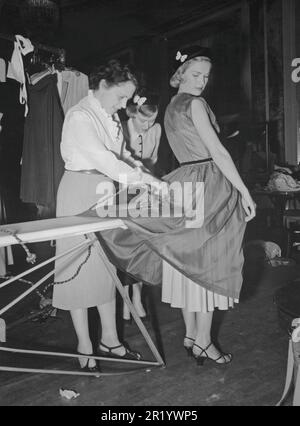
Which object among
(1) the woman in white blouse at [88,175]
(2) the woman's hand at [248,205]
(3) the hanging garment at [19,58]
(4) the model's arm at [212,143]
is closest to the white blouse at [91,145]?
(1) the woman in white blouse at [88,175]

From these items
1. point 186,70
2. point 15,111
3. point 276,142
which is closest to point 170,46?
point 276,142

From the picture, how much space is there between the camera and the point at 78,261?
1959mm

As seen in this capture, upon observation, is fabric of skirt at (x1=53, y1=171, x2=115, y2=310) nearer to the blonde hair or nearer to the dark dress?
the dark dress

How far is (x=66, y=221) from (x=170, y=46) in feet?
17.3

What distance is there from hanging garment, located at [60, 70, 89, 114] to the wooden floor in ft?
4.98

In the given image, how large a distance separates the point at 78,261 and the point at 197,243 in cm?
57

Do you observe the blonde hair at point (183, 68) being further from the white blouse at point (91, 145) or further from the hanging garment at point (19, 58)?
the hanging garment at point (19, 58)

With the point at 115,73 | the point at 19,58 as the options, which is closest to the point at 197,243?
the point at 115,73

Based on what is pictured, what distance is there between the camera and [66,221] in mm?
1700

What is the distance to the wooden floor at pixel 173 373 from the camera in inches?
68.0

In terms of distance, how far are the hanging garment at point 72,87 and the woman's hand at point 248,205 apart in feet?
5.04

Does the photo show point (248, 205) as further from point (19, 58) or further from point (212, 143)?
point (19, 58)

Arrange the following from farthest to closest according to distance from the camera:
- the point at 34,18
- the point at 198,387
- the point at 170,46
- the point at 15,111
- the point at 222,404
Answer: the point at 170,46 < the point at 15,111 < the point at 34,18 < the point at 198,387 < the point at 222,404

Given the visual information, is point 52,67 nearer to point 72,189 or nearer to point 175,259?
point 72,189
